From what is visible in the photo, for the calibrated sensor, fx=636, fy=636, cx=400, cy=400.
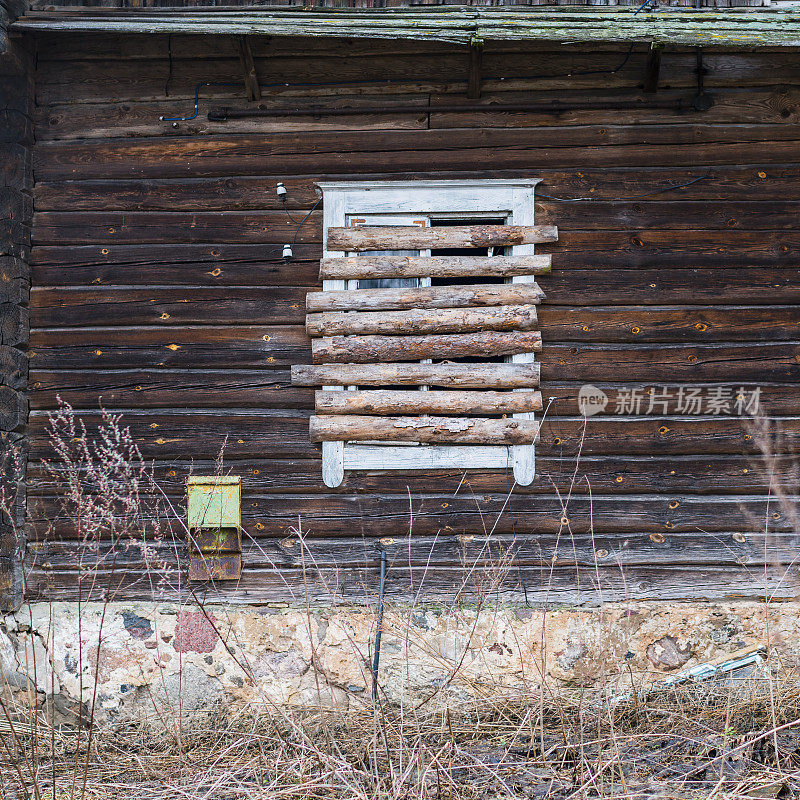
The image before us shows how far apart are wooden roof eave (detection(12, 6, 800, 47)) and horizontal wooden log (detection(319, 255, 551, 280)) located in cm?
130

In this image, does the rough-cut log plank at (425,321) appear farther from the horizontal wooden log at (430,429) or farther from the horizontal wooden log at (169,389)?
the horizontal wooden log at (430,429)

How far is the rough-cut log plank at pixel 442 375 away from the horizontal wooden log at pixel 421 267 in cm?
61

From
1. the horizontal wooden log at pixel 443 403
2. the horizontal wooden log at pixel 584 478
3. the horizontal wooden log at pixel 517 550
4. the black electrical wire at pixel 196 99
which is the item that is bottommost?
the horizontal wooden log at pixel 517 550

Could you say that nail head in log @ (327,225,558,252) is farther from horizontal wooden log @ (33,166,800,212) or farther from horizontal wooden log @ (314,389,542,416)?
horizontal wooden log @ (314,389,542,416)

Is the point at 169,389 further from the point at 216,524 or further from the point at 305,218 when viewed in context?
the point at 305,218

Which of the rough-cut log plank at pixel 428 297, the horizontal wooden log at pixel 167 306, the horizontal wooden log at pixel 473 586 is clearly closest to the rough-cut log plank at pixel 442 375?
the rough-cut log plank at pixel 428 297

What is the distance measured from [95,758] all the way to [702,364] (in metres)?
4.34

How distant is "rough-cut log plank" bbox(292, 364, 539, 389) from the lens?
4094 mm

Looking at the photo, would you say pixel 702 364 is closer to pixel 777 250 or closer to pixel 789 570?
pixel 777 250

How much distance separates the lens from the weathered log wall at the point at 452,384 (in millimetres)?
4117

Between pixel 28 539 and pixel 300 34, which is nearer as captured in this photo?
pixel 300 34

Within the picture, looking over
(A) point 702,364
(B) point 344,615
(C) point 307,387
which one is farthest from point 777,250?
(B) point 344,615

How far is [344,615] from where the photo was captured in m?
4.00

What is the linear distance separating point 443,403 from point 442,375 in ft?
0.60
